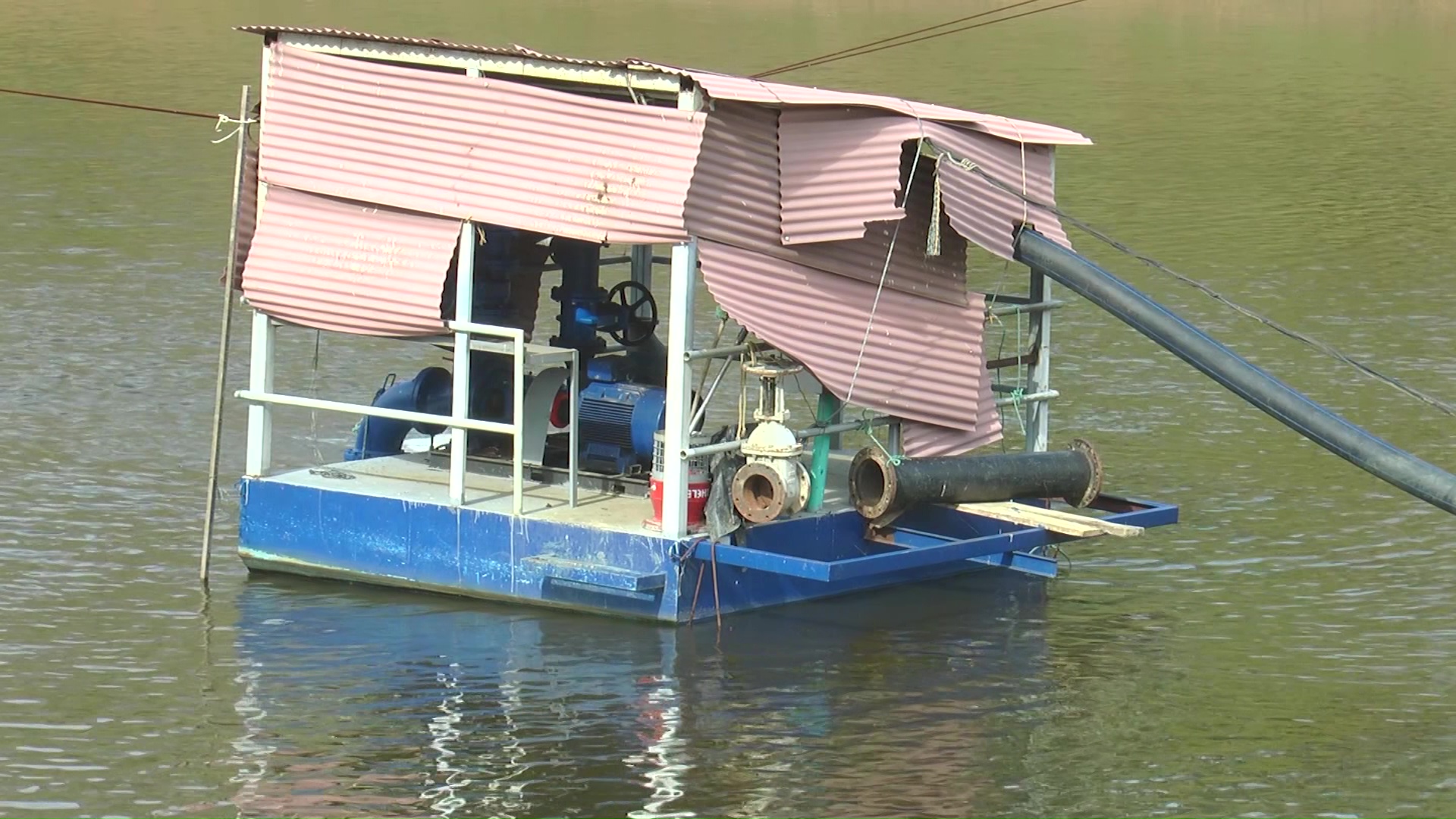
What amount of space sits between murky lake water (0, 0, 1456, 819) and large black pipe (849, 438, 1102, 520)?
2.71ft

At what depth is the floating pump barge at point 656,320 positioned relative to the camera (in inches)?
554

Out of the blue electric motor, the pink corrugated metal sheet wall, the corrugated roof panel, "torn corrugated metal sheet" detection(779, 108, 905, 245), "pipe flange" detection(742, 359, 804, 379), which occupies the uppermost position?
the corrugated roof panel

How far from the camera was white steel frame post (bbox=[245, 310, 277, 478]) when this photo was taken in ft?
50.3

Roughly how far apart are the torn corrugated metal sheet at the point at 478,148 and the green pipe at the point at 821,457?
160 centimetres

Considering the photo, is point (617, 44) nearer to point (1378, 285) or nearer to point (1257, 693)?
point (1378, 285)

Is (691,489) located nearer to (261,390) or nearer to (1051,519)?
(1051,519)

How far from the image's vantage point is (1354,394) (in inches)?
857

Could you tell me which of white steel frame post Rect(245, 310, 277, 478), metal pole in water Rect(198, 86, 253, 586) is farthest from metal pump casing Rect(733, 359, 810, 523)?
Result: metal pole in water Rect(198, 86, 253, 586)

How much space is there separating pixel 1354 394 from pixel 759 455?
9.21 metres

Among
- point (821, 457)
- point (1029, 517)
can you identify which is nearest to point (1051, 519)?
point (1029, 517)

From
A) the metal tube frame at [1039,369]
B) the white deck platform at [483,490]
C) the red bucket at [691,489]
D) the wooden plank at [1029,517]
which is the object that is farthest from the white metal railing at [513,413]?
the metal tube frame at [1039,369]

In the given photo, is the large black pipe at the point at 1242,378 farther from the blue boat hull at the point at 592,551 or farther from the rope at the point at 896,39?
the rope at the point at 896,39

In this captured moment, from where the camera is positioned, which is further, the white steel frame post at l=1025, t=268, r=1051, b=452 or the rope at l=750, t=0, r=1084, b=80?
the rope at l=750, t=0, r=1084, b=80

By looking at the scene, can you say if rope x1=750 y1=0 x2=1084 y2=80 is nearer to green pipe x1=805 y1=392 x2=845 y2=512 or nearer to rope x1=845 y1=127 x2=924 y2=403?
rope x1=845 y1=127 x2=924 y2=403
